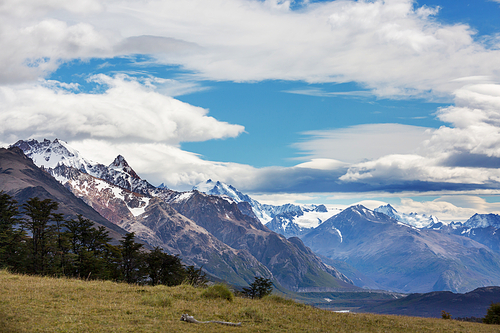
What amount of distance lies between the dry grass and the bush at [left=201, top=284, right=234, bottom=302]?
0.58 meters

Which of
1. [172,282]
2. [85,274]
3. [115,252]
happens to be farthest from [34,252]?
[172,282]

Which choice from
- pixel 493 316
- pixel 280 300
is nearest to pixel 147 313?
pixel 280 300

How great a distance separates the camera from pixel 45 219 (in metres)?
61.6

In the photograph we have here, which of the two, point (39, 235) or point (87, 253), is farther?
point (87, 253)

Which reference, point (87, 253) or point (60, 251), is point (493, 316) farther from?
point (87, 253)

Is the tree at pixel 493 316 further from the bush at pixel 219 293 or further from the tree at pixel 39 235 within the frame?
the tree at pixel 39 235

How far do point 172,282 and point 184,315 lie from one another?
68.3m

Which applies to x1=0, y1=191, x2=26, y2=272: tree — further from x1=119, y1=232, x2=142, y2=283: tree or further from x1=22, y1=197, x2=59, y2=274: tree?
x1=119, y1=232, x2=142, y2=283: tree

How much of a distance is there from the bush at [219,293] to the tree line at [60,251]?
860 inches

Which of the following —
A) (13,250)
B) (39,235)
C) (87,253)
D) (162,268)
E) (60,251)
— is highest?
(39,235)

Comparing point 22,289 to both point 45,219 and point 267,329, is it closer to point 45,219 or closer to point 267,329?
point 267,329

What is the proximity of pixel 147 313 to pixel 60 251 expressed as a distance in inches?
1740

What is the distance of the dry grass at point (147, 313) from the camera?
20953mm

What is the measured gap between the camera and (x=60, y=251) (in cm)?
6119
